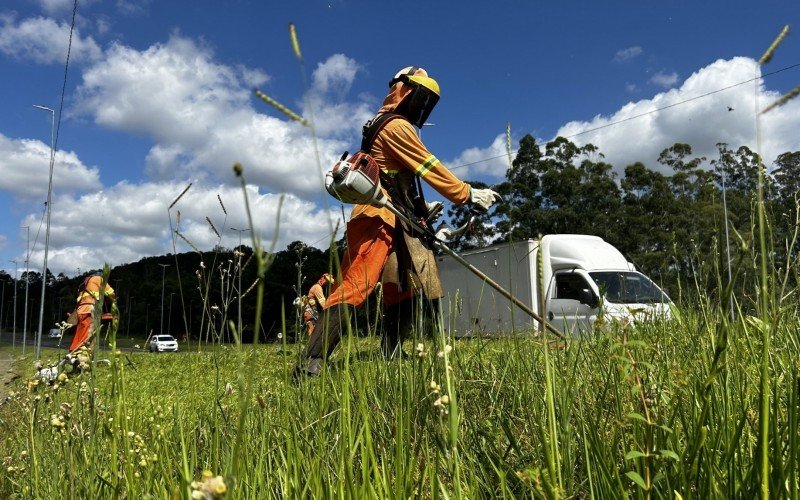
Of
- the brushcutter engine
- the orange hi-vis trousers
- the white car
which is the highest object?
the brushcutter engine

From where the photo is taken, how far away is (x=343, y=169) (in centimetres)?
282

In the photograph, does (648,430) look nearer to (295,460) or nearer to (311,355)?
(295,460)

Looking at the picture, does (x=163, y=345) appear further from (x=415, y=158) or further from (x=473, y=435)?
(x=473, y=435)

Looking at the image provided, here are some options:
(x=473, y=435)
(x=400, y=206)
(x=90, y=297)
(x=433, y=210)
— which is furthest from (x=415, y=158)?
(x=90, y=297)

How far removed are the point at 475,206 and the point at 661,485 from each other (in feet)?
9.04

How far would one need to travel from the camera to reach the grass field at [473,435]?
2.58 ft

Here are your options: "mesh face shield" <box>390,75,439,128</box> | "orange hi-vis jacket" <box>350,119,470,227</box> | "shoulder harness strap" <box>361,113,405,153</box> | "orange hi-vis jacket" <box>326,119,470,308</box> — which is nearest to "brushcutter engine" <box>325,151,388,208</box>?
"orange hi-vis jacket" <box>326,119,470,308</box>

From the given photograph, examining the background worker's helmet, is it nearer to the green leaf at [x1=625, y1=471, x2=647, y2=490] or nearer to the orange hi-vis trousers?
the orange hi-vis trousers

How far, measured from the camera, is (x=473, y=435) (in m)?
1.34

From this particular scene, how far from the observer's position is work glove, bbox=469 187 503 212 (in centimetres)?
359

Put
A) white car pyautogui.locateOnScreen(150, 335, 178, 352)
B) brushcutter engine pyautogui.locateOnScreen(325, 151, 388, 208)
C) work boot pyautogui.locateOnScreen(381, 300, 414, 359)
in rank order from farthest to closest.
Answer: white car pyautogui.locateOnScreen(150, 335, 178, 352), work boot pyautogui.locateOnScreen(381, 300, 414, 359), brushcutter engine pyautogui.locateOnScreen(325, 151, 388, 208)

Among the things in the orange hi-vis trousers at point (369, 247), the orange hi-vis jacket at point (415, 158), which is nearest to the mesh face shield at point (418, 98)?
the orange hi-vis jacket at point (415, 158)

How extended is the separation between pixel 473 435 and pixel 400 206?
2.22m

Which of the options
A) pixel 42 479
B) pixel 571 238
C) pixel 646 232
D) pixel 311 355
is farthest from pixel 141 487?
pixel 646 232
